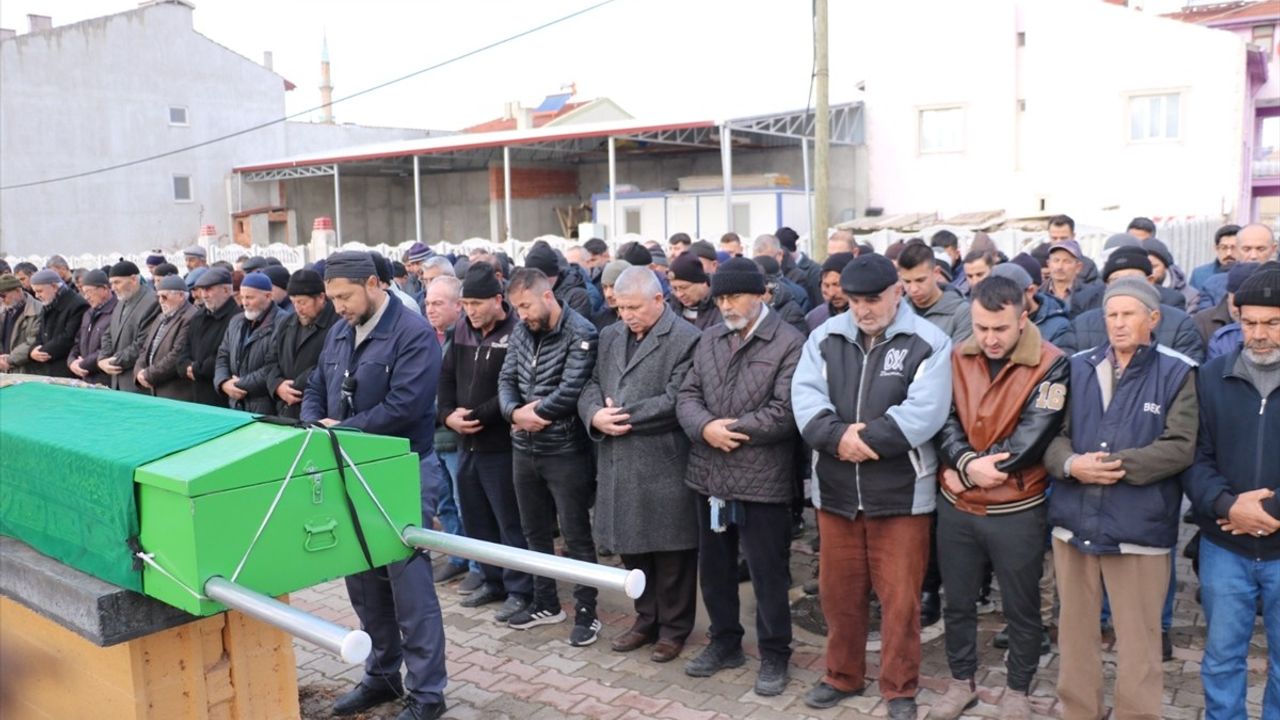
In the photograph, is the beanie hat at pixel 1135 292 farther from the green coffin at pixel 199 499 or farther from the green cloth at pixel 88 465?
the green cloth at pixel 88 465

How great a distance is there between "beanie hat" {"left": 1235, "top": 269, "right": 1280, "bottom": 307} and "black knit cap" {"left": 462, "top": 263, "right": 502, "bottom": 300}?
367cm

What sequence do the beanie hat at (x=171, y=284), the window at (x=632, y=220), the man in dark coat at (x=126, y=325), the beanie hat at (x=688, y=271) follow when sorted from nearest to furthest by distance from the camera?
the beanie hat at (x=688, y=271) < the beanie hat at (x=171, y=284) < the man in dark coat at (x=126, y=325) < the window at (x=632, y=220)

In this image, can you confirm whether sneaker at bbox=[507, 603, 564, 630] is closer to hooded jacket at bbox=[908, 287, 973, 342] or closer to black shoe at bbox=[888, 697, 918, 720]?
black shoe at bbox=[888, 697, 918, 720]

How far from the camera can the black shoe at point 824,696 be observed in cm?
464

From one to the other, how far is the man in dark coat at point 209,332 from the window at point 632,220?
64.6 feet

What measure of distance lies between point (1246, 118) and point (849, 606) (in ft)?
85.2

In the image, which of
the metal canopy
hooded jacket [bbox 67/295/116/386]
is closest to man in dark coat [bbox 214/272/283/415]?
hooded jacket [bbox 67/295/116/386]

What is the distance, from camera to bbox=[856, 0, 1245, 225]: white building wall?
72.1ft

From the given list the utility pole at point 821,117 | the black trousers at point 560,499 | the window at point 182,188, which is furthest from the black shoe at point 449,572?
the window at point 182,188

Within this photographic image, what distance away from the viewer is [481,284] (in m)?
5.77

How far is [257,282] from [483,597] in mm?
2739

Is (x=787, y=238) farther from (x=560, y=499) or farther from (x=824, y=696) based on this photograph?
(x=824, y=696)

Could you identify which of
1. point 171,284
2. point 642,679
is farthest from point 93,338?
point 642,679

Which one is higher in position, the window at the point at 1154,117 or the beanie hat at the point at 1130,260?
the window at the point at 1154,117
